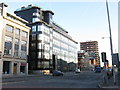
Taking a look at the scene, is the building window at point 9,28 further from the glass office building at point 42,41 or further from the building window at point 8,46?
the glass office building at point 42,41

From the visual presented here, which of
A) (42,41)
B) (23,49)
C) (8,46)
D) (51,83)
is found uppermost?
(42,41)

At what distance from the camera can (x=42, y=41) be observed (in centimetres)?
6525

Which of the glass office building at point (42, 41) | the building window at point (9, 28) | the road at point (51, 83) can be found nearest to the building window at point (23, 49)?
the building window at point (9, 28)

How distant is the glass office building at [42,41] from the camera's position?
212ft

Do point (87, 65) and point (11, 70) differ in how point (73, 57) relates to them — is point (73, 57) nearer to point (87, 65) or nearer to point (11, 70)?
point (87, 65)

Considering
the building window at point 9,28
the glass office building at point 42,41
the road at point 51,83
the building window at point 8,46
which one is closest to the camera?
the road at point 51,83

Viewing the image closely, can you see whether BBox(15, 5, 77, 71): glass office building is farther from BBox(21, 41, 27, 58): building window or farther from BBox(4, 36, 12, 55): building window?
BBox(4, 36, 12, 55): building window

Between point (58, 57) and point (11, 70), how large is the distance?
1296 inches

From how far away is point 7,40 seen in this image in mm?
48906

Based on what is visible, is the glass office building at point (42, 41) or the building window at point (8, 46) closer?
the building window at point (8, 46)

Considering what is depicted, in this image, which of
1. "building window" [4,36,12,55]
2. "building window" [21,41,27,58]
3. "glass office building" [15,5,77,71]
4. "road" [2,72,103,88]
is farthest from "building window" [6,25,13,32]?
"road" [2,72,103,88]

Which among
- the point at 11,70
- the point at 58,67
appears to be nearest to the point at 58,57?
the point at 58,67

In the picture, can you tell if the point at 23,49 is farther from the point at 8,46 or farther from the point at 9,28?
the point at 9,28

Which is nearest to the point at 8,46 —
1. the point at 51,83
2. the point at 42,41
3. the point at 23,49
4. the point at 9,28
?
the point at 9,28
